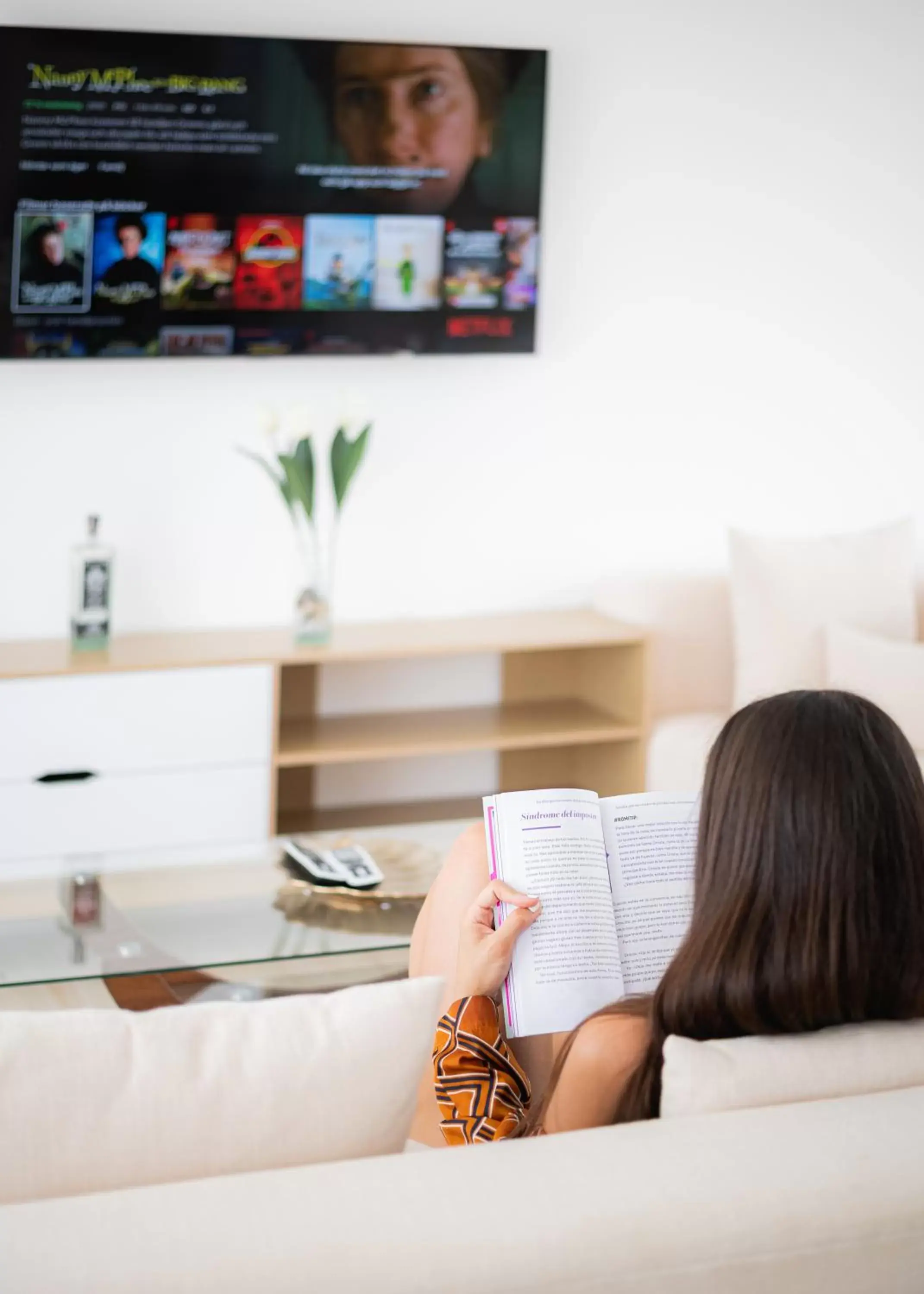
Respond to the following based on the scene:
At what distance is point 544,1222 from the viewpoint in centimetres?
113

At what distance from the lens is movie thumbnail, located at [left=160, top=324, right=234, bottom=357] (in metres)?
3.58

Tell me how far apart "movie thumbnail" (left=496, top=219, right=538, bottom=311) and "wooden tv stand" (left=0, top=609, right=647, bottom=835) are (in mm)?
809

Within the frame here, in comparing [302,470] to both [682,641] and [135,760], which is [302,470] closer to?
[135,760]

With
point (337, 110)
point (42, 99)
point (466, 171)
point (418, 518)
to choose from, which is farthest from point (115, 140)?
point (418, 518)

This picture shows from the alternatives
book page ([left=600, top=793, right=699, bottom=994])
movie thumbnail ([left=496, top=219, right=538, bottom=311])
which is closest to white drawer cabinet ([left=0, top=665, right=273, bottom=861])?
movie thumbnail ([left=496, top=219, right=538, bottom=311])

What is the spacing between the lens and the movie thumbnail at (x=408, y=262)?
3.72 metres

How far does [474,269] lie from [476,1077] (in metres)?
2.64

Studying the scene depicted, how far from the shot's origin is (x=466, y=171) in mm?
3748

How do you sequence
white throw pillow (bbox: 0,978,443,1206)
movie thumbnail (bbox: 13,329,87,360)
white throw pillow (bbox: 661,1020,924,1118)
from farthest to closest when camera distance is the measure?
movie thumbnail (bbox: 13,329,87,360) < white throw pillow (bbox: 661,1020,924,1118) < white throw pillow (bbox: 0,978,443,1206)

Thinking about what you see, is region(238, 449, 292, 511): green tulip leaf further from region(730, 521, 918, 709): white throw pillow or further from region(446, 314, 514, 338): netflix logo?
region(730, 521, 918, 709): white throw pillow

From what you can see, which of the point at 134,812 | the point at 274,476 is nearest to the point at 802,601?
the point at 274,476

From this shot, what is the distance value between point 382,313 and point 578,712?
3.69ft

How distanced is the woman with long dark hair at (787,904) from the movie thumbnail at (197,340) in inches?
96.0

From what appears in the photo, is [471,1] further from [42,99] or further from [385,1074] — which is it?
[385,1074]
